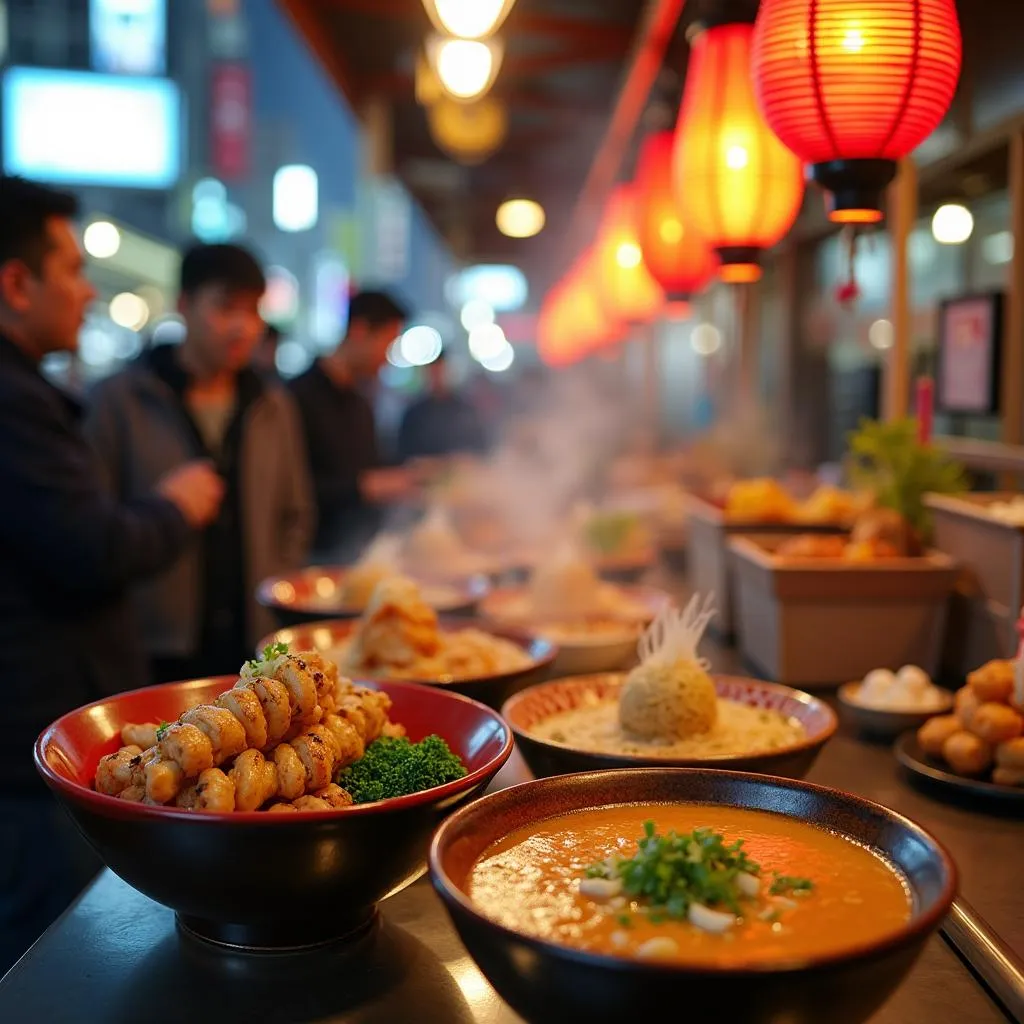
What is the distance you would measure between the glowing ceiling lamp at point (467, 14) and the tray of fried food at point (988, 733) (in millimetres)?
3145

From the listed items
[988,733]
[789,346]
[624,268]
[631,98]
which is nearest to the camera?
[988,733]

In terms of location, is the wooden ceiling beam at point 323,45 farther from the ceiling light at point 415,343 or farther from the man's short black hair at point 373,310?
the ceiling light at point 415,343

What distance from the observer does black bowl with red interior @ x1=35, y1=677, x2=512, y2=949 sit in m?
1.21

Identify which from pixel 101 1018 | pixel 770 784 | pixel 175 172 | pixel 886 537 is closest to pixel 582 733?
→ pixel 770 784

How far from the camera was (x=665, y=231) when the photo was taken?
3.90m

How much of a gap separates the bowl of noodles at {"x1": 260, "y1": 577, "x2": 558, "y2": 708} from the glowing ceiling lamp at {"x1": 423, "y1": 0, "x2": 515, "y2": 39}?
8.91 ft

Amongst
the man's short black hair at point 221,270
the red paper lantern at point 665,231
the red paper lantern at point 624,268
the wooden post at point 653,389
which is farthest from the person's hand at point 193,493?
the wooden post at point 653,389

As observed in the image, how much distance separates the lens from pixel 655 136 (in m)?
3.97

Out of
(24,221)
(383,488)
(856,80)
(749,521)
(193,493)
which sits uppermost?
(856,80)

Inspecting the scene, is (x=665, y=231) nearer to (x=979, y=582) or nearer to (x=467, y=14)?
(x=467, y=14)

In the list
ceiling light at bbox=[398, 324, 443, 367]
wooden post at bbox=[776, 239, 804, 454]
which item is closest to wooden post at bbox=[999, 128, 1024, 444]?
wooden post at bbox=[776, 239, 804, 454]

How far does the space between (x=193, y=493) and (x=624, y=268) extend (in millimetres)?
2938

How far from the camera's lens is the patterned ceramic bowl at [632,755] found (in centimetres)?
160

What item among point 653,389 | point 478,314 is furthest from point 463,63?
point 478,314
